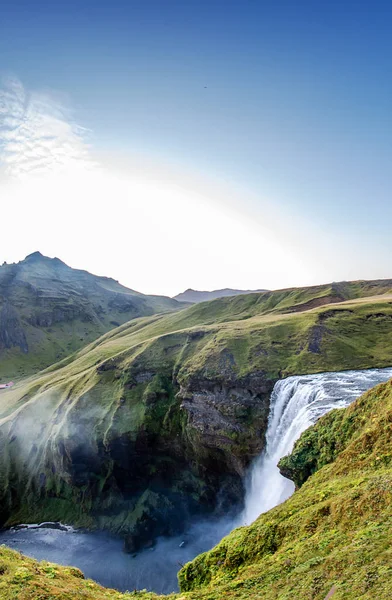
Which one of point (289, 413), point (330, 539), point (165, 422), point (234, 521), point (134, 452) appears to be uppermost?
point (330, 539)

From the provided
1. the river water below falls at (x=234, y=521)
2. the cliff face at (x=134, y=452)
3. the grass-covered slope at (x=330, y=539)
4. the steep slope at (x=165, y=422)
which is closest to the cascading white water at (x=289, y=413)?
the river water below falls at (x=234, y=521)

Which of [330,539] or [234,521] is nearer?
[330,539]

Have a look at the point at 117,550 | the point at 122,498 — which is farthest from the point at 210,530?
the point at 122,498

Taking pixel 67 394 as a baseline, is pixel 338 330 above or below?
above

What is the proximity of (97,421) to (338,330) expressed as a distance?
53.9 meters

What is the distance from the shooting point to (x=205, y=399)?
6238cm

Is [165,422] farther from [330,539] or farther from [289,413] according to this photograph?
[330,539]

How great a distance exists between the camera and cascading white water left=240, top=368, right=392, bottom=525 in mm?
40600

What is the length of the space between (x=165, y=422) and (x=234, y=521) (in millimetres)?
21555

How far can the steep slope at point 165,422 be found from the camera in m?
58.6

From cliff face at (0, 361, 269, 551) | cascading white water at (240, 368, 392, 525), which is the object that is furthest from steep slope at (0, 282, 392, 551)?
cascading white water at (240, 368, 392, 525)

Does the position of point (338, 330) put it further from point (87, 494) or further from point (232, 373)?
point (87, 494)

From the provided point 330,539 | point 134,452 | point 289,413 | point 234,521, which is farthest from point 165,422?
point 330,539

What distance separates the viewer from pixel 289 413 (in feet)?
152
